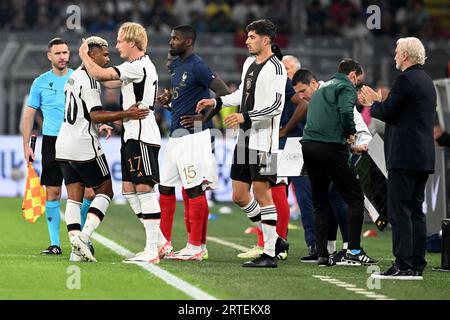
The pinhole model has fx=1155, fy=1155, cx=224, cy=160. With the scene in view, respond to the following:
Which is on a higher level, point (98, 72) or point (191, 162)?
point (98, 72)

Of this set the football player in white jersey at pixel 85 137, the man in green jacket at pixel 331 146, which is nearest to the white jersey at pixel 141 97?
the football player in white jersey at pixel 85 137

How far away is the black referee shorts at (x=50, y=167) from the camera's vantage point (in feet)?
40.1

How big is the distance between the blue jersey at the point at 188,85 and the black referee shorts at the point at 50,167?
1.41m

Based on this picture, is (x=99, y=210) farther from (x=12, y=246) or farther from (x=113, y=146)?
(x=113, y=146)

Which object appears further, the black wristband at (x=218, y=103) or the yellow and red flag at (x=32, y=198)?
the yellow and red flag at (x=32, y=198)

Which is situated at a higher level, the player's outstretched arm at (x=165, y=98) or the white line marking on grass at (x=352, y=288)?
the player's outstretched arm at (x=165, y=98)

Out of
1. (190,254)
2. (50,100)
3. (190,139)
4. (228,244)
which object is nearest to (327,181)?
(190,139)

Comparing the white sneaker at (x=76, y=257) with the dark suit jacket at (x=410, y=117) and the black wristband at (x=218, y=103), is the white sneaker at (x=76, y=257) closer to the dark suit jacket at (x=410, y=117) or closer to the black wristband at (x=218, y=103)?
the black wristband at (x=218, y=103)

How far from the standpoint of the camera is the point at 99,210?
10.9m

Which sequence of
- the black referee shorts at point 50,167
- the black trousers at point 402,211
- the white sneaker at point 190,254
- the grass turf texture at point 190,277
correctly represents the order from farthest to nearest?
the black referee shorts at point 50,167
the white sneaker at point 190,254
the black trousers at point 402,211
the grass turf texture at point 190,277

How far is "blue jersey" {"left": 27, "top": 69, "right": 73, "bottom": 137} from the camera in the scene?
12.3 metres

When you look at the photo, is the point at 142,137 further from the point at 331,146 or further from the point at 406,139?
the point at 406,139

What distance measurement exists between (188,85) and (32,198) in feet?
9.02

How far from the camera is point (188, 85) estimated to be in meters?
11.6
